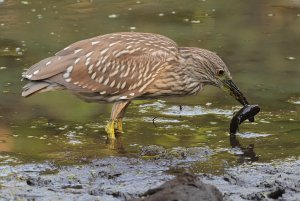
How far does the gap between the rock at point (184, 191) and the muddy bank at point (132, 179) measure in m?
0.60

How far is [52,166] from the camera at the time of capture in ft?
26.0

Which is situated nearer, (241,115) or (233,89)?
(241,115)

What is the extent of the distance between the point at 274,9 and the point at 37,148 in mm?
7888

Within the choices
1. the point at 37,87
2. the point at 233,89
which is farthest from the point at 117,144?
the point at 233,89

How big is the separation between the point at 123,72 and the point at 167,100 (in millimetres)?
1524

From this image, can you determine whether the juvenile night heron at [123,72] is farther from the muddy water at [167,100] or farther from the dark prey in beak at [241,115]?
the muddy water at [167,100]

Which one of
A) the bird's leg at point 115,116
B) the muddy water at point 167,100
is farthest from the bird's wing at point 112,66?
the muddy water at point 167,100

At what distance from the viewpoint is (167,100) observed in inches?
409

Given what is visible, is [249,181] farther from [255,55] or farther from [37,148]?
[255,55]

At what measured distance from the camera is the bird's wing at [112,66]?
8914 mm

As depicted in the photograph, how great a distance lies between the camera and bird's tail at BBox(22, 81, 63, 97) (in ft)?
28.9

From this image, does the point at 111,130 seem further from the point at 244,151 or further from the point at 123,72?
the point at 244,151

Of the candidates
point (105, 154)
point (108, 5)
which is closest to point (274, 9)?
point (108, 5)

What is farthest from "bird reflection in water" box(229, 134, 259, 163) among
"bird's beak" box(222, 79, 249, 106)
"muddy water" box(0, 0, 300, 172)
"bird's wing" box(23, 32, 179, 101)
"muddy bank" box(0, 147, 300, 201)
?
"bird's wing" box(23, 32, 179, 101)
